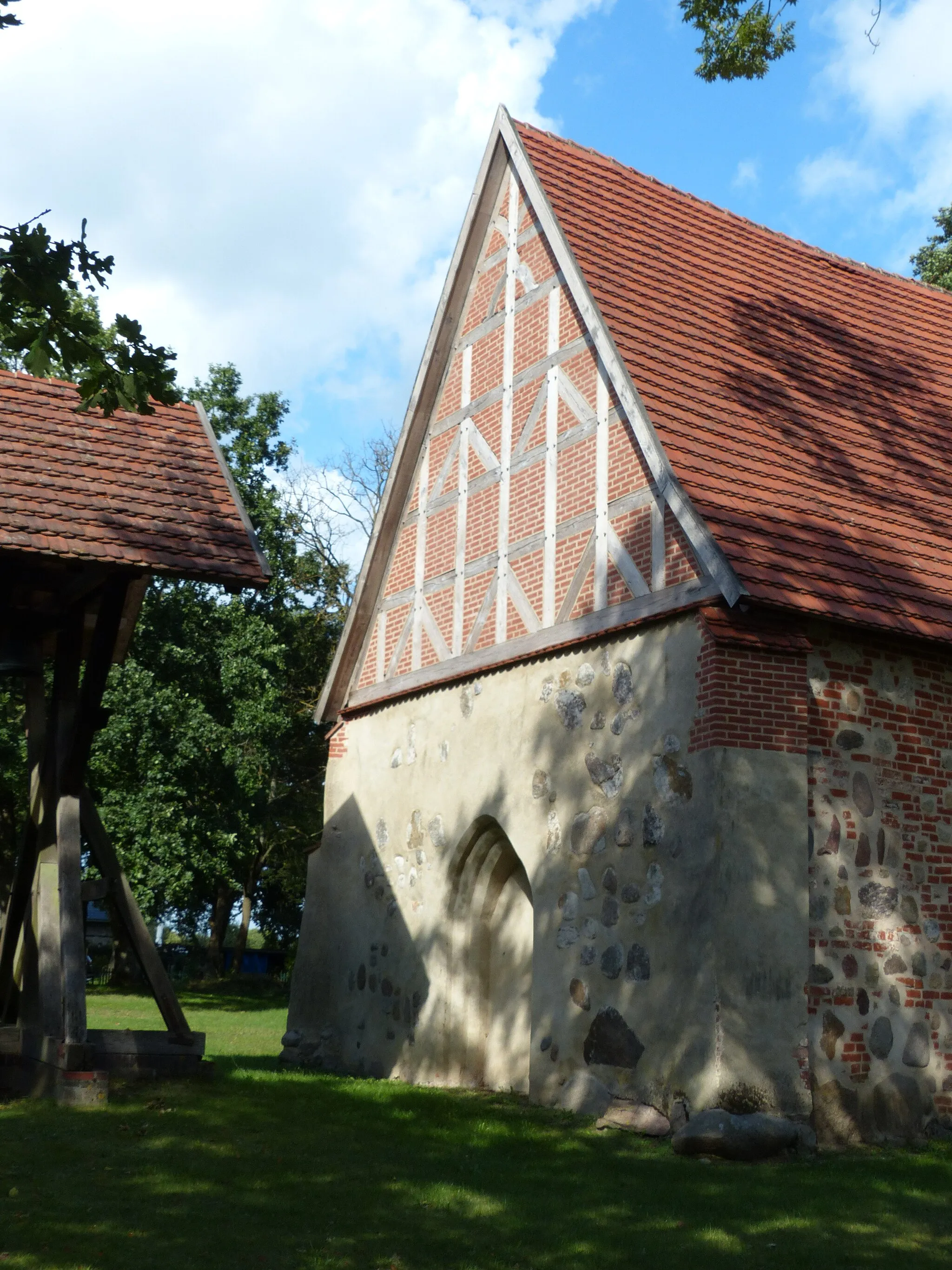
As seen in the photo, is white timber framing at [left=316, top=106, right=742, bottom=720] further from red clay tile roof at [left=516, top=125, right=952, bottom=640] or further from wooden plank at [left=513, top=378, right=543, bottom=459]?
red clay tile roof at [left=516, top=125, right=952, bottom=640]

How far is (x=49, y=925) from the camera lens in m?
9.76

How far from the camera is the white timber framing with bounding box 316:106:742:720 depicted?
10938 millimetres

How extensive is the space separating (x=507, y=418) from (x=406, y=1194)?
7.78 metres

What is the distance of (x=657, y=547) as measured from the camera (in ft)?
35.6

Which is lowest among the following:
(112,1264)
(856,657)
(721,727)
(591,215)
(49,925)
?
(112,1264)

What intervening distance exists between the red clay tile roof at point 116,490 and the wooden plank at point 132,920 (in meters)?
2.03

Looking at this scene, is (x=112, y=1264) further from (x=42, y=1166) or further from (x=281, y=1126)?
(x=281, y=1126)

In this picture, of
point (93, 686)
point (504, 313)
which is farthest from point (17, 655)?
point (504, 313)

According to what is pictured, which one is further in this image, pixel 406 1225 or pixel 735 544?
pixel 735 544

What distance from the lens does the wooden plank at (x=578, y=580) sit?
11695 millimetres

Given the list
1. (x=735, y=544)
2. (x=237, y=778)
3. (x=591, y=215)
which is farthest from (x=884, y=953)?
(x=237, y=778)

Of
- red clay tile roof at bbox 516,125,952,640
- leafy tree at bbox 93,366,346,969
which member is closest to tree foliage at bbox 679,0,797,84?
red clay tile roof at bbox 516,125,952,640

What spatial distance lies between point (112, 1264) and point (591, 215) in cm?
1051

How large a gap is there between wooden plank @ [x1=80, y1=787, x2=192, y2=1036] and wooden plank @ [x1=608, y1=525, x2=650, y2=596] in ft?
14.5
